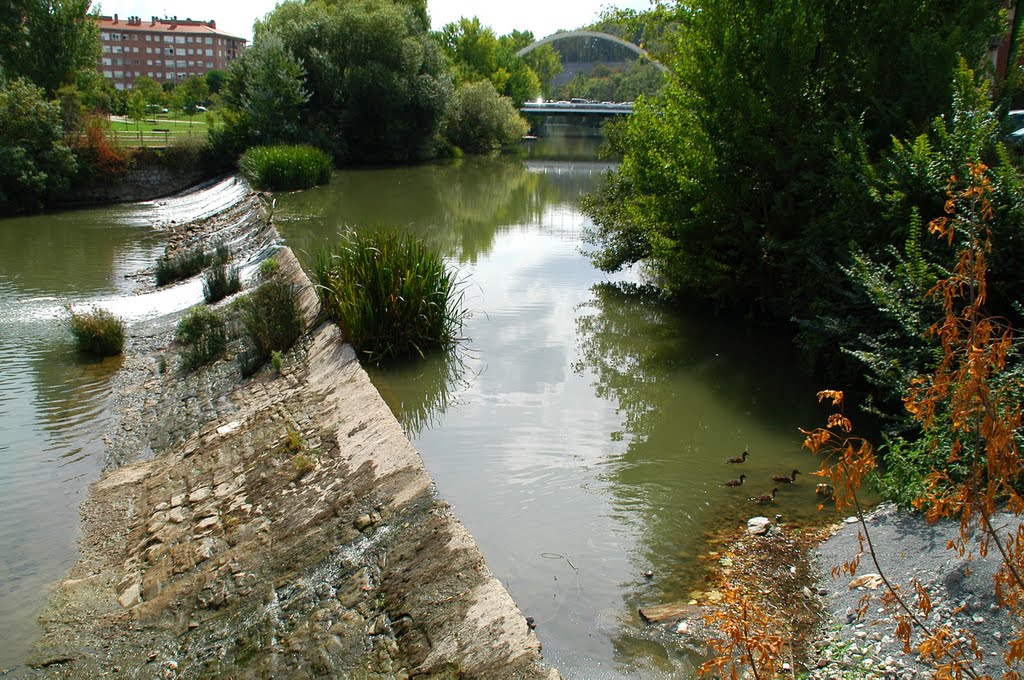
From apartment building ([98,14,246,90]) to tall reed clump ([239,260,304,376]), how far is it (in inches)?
5066

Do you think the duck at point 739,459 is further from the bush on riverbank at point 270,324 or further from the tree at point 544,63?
the tree at point 544,63

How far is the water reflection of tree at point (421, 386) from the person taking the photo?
8391 millimetres

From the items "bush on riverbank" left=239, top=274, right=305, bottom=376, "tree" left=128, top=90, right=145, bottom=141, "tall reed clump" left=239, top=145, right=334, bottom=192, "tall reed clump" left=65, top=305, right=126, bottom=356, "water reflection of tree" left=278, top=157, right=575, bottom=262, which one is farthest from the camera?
"tree" left=128, top=90, right=145, bottom=141

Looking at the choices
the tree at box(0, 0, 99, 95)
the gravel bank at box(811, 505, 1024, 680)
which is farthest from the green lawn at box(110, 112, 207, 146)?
the gravel bank at box(811, 505, 1024, 680)

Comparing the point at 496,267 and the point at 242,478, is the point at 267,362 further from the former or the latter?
the point at 496,267

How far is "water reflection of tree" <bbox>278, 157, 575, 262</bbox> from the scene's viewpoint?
1930 centimetres

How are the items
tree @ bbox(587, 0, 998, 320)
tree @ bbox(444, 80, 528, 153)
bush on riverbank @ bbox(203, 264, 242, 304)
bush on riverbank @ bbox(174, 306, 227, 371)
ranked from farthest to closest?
1. tree @ bbox(444, 80, 528, 153)
2. bush on riverbank @ bbox(203, 264, 242, 304)
3. bush on riverbank @ bbox(174, 306, 227, 371)
4. tree @ bbox(587, 0, 998, 320)

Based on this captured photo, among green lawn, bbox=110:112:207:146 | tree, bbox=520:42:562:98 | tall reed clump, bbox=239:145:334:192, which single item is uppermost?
tree, bbox=520:42:562:98

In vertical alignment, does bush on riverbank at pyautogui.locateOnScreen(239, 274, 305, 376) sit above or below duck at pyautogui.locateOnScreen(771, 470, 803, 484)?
above

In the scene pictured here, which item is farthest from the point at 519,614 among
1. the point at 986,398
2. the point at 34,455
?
the point at 34,455

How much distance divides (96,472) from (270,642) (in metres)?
4.10

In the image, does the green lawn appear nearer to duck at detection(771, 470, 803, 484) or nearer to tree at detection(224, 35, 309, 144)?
tree at detection(224, 35, 309, 144)

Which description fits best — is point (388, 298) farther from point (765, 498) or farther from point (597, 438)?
point (765, 498)

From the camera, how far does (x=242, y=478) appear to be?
24.2 ft
